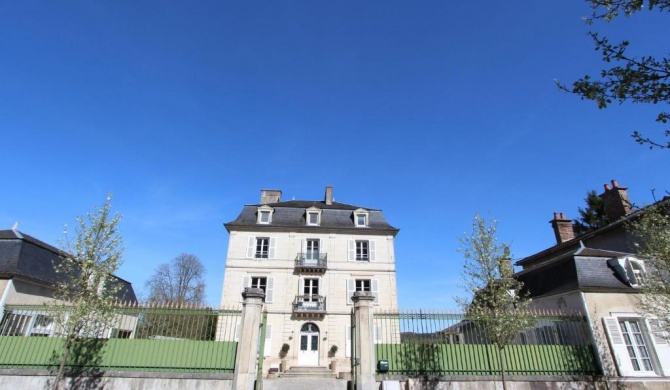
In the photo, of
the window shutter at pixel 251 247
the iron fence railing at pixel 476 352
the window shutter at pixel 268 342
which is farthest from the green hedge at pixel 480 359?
the window shutter at pixel 251 247

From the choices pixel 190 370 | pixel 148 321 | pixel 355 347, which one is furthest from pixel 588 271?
pixel 148 321

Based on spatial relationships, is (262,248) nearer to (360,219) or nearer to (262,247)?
(262,247)

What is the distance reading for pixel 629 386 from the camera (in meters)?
10.4

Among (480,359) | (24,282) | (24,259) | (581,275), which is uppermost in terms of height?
(24,259)

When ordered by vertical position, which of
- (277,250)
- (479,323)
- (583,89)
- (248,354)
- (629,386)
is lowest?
(629,386)

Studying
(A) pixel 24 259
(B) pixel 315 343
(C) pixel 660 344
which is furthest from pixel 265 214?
(C) pixel 660 344

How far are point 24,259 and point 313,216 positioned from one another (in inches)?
593

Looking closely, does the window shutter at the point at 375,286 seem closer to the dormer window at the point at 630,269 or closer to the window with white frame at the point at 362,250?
the window with white frame at the point at 362,250

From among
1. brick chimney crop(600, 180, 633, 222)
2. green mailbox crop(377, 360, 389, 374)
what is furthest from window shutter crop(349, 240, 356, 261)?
brick chimney crop(600, 180, 633, 222)

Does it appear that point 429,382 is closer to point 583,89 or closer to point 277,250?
point 583,89

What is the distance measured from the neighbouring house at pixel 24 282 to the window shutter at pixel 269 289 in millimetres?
10118

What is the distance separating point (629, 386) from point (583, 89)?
37.5ft

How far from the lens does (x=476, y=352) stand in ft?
33.6

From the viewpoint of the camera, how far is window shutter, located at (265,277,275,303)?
21.1 meters
